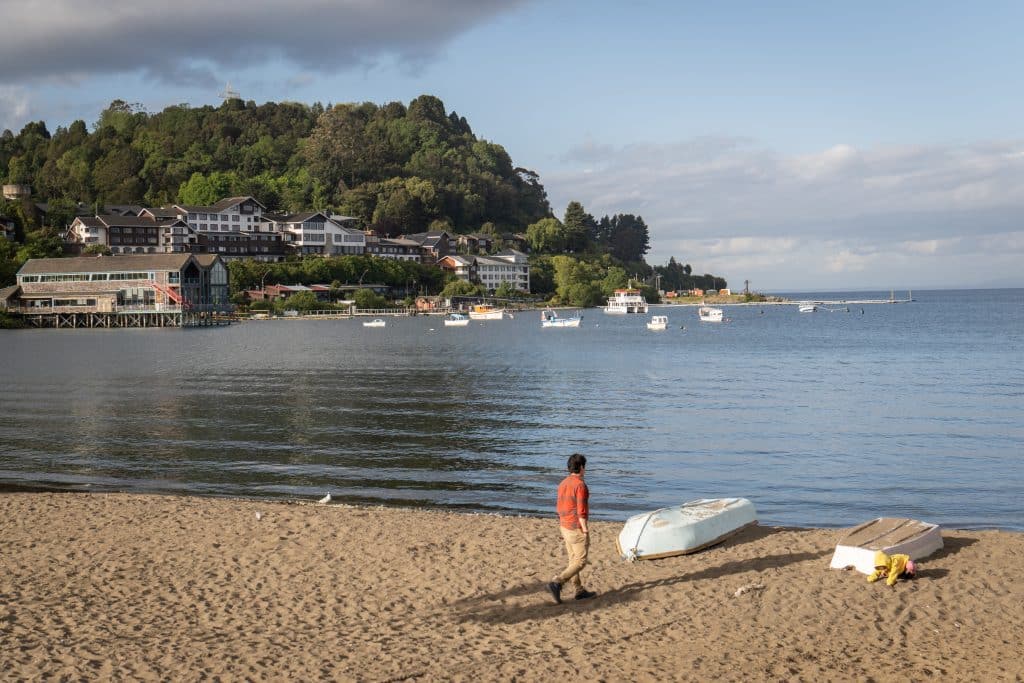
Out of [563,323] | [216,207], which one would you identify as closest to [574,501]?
[563,323]

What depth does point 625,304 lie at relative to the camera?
566 ft

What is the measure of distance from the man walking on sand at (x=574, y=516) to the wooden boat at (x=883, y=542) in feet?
14.2

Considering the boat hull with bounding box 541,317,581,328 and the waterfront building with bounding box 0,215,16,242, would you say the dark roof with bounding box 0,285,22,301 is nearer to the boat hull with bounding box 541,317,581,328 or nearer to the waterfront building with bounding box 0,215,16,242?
the waterfront building with bounding box 0,215,16,242

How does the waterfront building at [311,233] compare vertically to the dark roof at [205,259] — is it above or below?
above

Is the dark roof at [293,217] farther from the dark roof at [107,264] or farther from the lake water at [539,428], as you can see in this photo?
the lake water at [539,428]

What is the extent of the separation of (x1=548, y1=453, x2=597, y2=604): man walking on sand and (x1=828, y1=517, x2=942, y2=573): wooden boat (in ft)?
14.2

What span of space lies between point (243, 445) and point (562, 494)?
1874 centimetres

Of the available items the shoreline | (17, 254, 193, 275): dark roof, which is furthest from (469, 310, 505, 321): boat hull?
the shoreline

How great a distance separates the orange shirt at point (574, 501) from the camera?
11.6 m

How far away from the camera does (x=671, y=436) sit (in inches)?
1168

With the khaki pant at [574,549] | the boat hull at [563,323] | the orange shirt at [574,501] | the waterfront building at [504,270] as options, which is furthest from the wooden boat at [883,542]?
the waterfront building at [504,270]

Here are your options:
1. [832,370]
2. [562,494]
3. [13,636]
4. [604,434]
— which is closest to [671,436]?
[604,434]

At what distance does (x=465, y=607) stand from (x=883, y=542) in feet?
20.9

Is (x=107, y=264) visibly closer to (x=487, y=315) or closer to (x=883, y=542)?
(x=487, y=315)
